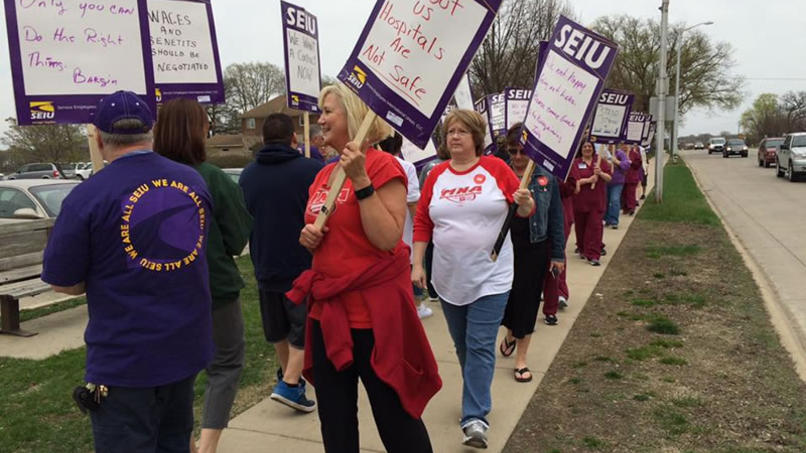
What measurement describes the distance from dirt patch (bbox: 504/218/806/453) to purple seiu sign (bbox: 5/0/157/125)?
10.4ft

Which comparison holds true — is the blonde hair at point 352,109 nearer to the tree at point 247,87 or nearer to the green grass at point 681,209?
the green grass at point 681,209

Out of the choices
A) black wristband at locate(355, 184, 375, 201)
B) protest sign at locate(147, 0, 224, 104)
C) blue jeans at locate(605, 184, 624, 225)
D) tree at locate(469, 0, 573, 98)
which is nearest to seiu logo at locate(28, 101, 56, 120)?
protest sign at locate(147, 0, 224, 104)

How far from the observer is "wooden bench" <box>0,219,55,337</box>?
617 centimetres

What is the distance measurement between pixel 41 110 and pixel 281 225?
4.94 ft

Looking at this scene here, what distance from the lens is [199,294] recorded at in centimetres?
238

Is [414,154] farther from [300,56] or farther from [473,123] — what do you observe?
[473,123]

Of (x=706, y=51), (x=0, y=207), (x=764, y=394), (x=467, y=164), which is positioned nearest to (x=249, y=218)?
(x=467, y=164)

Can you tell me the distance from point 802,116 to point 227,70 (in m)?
76.4

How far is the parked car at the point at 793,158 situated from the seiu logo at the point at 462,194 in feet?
81.0

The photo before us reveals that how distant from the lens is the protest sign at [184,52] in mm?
4965

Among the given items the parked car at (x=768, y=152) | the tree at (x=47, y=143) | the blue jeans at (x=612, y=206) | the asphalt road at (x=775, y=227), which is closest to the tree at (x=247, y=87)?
the tree at (x=47, y=143)

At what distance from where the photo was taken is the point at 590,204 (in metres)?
8.76

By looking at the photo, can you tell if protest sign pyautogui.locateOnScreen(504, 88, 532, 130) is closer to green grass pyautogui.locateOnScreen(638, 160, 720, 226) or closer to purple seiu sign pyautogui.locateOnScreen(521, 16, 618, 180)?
purple seiu sign pyautogui.locateOnScreen(521, 16, 618, 180)

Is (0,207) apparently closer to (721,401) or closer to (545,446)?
(545,446)
